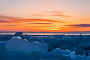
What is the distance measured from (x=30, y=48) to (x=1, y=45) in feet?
2.21

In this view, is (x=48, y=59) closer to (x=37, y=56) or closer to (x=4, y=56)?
(x=37, y=56)

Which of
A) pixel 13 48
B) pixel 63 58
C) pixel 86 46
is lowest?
pixel 86 46

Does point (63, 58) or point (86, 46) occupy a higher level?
point (63, 58)

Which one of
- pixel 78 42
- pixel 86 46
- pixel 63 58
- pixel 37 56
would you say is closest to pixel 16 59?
pixel 37 56

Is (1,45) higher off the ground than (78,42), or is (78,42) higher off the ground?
(1,45)

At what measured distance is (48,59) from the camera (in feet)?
16.6

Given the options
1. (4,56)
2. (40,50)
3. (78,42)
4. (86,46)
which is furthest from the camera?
(78,42)

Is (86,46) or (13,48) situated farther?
(86,46)

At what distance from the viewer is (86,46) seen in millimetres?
18609

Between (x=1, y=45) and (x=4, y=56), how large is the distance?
27 centimetres

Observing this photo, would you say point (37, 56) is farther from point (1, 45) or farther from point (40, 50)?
point (1, 45)

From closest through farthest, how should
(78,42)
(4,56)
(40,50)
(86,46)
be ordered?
(4,56) < (40,50) < (86,46) < (78,42)

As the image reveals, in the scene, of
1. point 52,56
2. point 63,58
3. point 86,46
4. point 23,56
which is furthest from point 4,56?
point 86,46

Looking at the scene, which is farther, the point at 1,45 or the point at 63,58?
the point at 63,58
